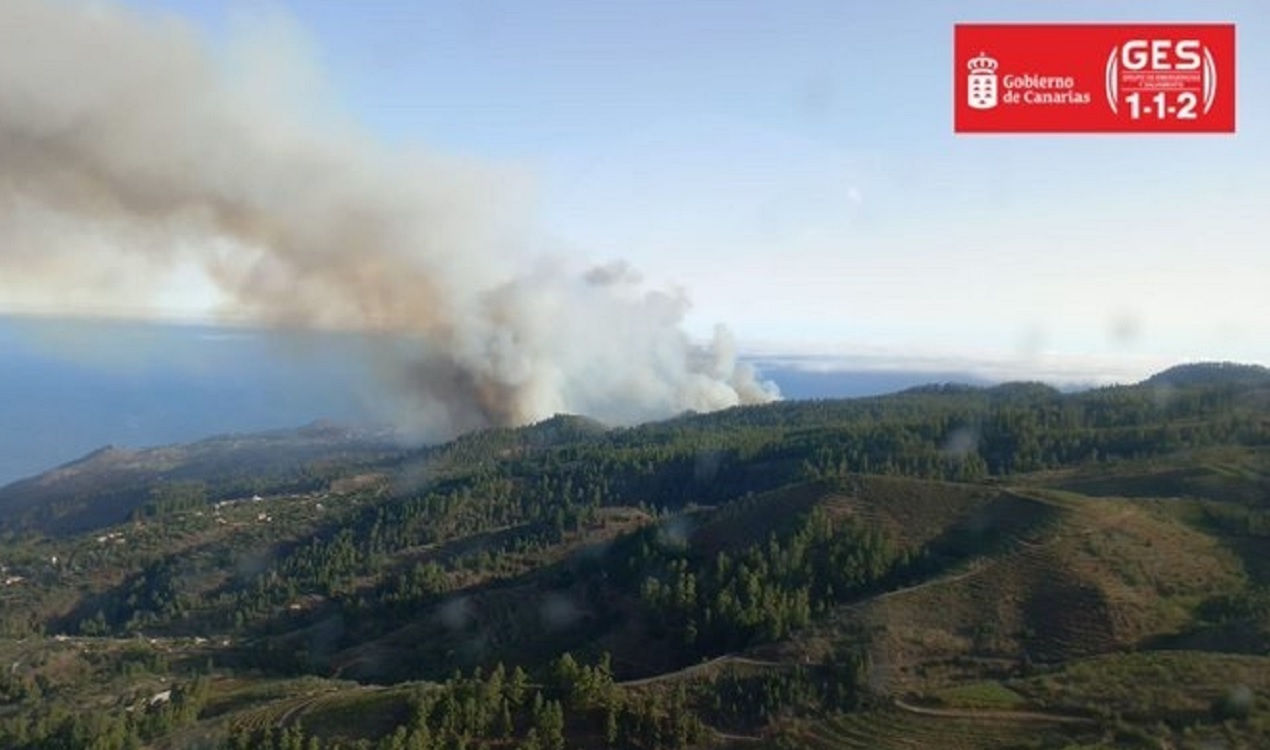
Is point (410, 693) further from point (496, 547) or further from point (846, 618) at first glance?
point (496, 547)

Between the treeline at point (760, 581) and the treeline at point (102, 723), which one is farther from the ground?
the treeline at point (760, 581)

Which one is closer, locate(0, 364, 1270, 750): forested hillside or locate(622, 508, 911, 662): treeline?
locate(0, 364, 1270, 750): forested hillside

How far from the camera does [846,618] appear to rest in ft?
254

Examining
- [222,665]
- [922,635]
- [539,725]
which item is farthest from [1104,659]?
[222,665]

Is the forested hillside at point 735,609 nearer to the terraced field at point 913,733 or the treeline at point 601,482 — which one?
the terraced field at point 913,733

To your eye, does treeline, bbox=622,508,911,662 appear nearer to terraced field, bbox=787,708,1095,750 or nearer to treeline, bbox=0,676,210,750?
terraced field, bbox=787,708,1095,750

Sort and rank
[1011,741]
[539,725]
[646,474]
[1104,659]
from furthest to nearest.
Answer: [646,474]
[1104,659]
[539,725]
[1011,741]

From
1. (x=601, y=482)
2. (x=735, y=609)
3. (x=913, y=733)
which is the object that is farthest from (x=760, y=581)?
(x=601, y=482)

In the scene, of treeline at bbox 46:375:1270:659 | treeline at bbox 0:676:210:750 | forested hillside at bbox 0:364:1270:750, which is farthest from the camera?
treeline at bbox 46:375:1270:659

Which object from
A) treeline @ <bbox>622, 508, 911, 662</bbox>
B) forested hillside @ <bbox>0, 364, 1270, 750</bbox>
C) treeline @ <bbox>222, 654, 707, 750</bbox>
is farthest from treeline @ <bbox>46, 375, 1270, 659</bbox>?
treeline @ <bbox>222, 654, 707, 750</bbox>

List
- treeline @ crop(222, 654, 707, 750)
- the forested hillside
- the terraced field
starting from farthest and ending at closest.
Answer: the forested hillside < treeline @ crop(222, 654, 707, 750) < the terraced field

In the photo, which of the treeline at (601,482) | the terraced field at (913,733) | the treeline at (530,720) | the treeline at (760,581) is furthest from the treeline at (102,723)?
the terraced field at (913,733)

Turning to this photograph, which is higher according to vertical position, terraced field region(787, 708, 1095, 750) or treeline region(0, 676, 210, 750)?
terraced field region(787, 708, 1095, 750)

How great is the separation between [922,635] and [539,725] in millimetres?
30397
